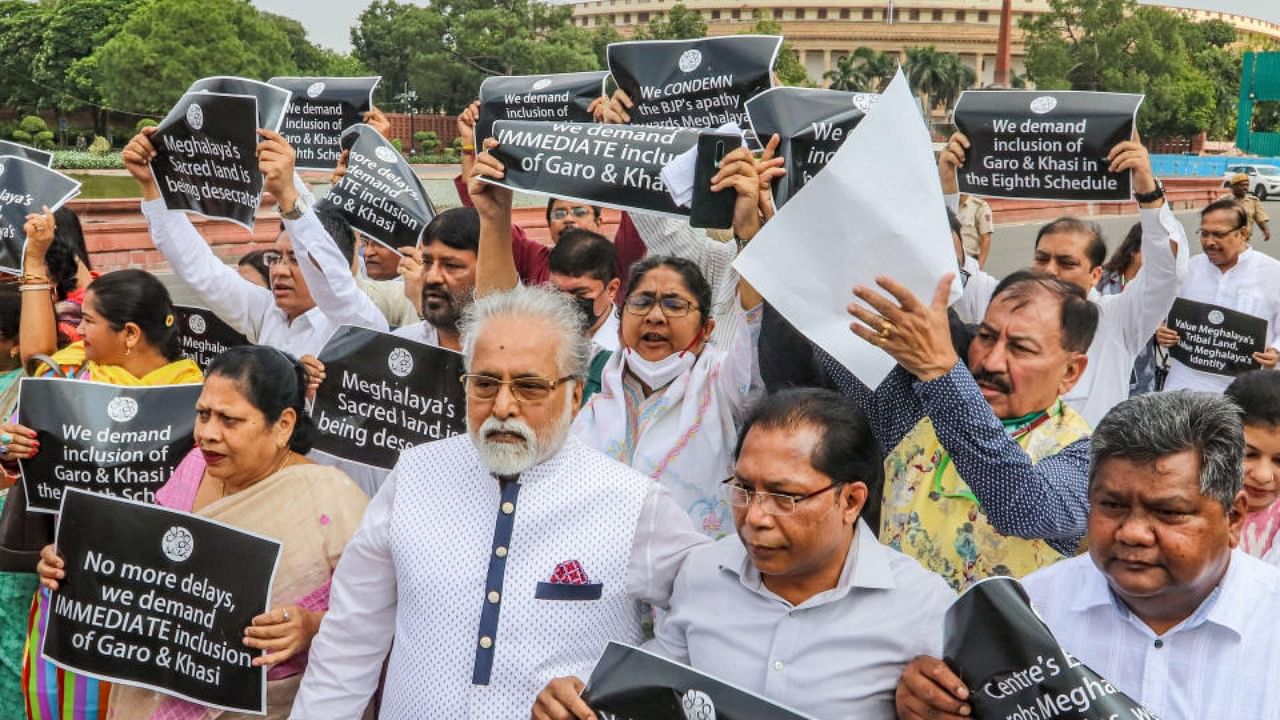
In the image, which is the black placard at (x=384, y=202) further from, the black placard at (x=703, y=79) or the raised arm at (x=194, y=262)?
the black placard at (x=703, y=79)

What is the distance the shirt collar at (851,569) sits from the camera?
2.37 metres

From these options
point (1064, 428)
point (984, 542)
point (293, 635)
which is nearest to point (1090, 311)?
point (1064, 428)

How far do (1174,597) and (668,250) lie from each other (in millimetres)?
2987

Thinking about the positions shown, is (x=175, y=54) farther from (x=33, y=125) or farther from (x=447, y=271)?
(x=447, y=271)

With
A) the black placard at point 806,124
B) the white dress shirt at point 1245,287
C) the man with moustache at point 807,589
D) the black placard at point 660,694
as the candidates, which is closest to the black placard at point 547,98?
the black placard at point 806,124

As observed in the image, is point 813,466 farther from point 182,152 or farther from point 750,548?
point 182,152

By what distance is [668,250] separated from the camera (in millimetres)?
4902

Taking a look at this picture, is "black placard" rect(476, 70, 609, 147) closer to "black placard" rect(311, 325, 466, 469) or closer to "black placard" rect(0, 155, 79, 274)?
"black placard" rect(0, 155, 79, 274)

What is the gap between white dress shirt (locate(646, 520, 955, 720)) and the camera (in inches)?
91.6

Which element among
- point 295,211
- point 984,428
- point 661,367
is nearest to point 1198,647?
point 984,428

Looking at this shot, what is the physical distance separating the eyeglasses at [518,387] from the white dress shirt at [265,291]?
6.57ft

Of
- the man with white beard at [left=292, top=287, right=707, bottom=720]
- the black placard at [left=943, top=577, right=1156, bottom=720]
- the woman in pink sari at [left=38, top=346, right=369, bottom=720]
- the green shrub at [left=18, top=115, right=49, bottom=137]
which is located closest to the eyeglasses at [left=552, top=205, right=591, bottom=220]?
the woman in pink sari at [left=38, top=346, right=369, bottom=720]

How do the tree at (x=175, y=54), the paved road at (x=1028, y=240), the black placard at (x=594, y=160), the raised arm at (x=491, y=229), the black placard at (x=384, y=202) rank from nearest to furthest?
1. the black placard at (x=594, y=160)
2. the raised arm at (x=491, y=229)
3. the black placard at (x=384, y=202)
4. the paved road at (x=1028, y=240)
5. the tree at (x=175, y=54)

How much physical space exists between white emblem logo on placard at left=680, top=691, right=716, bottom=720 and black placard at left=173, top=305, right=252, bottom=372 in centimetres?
363
